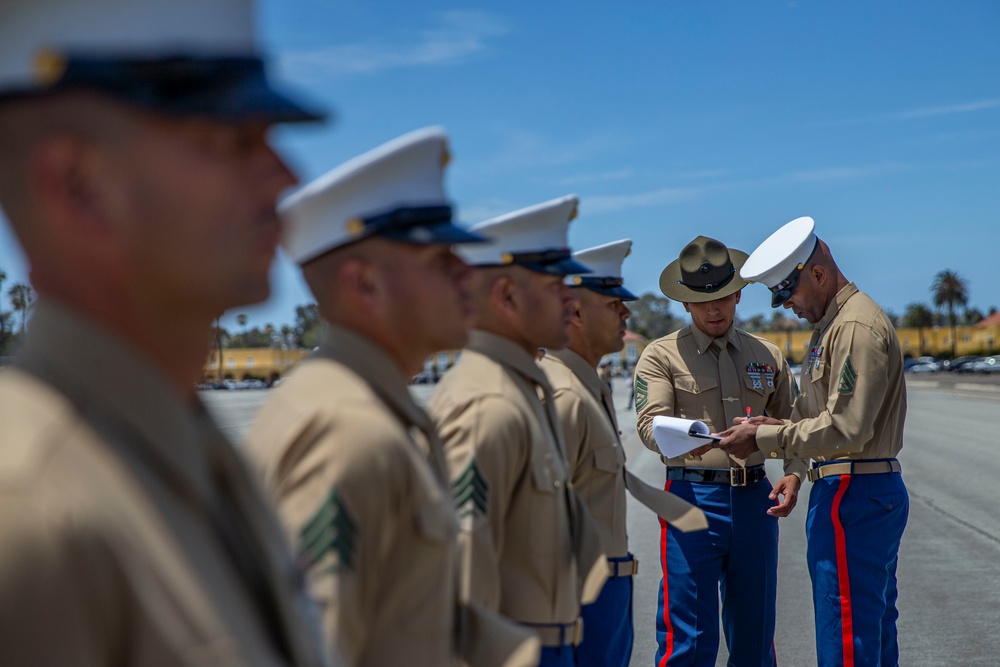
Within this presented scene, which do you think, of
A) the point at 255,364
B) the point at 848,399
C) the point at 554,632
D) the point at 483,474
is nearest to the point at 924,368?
the point at 255,364

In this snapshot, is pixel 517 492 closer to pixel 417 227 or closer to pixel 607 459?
pixel 417 227

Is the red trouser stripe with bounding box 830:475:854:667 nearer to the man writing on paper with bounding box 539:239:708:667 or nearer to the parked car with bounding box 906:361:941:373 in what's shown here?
the man writing on paper with bounding box 539:239:708:667

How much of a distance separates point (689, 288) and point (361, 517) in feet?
14.2

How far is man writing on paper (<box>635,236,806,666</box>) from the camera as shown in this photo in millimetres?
5285

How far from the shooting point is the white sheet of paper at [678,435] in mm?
4980

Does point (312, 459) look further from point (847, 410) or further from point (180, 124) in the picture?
point (847, 410)

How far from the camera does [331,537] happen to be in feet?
5.41

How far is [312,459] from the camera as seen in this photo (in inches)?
67.1

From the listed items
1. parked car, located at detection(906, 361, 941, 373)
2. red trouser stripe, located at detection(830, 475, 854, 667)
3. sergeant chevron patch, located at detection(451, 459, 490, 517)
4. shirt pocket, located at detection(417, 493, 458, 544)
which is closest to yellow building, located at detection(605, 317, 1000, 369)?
parked car, located at detection(906, 361, 941, 373)

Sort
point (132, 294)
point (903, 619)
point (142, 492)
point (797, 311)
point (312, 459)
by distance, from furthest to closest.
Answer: point (903, 619) < point (797, 311) < point (312, 459) < point (132, 294) < point (142, 492)

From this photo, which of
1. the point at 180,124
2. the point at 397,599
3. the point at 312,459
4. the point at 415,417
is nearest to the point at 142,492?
the point at 180,124

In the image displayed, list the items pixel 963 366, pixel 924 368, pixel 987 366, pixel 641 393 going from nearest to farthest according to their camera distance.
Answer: pixel 641 393
pixel 987 366
pixel 963 366
pixel 924 368

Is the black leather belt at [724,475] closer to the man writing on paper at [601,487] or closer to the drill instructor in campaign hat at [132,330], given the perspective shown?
the man writing on paper at [601,487]

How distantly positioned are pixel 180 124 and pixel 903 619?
7.15 meters
